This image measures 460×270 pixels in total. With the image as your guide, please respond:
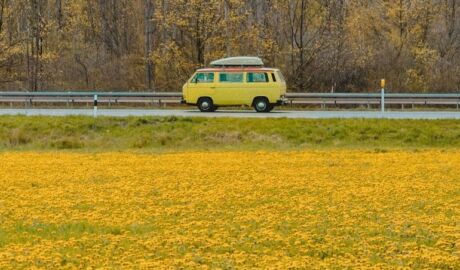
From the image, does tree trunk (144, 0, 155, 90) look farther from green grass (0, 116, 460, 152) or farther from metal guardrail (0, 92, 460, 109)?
green grass (0, 116, 460, 152)

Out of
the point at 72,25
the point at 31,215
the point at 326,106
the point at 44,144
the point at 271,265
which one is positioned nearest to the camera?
the point at 271,265

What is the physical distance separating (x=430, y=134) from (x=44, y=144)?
14.4m

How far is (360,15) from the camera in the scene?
5325cm

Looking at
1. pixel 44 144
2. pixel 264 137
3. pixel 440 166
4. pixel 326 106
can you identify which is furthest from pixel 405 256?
pixel 326 106

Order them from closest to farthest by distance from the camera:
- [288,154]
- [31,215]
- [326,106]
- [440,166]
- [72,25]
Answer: [31,215], [440,166], [288,154], [326,106], [72,25]

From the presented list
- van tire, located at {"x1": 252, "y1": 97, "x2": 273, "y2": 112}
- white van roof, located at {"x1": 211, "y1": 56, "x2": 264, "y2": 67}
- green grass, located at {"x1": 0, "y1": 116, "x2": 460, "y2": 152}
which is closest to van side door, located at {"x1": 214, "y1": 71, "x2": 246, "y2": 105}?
van tire, located at {"x1": 252, "y1": 97, "x2": 273, "y2": 112}

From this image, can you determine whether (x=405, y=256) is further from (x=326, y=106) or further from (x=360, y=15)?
(x=360, y=15)

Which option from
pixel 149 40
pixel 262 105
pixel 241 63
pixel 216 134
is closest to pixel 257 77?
pixel 262 105

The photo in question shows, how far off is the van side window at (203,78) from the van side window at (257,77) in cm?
188

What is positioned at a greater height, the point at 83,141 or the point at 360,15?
the point at 360,15

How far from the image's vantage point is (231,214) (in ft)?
41.4

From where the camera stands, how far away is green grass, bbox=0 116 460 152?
27.9 m

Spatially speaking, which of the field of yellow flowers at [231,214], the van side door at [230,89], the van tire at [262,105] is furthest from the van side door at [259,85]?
the field of yellow flowers at [231,214]

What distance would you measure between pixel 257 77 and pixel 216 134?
30.3ft
